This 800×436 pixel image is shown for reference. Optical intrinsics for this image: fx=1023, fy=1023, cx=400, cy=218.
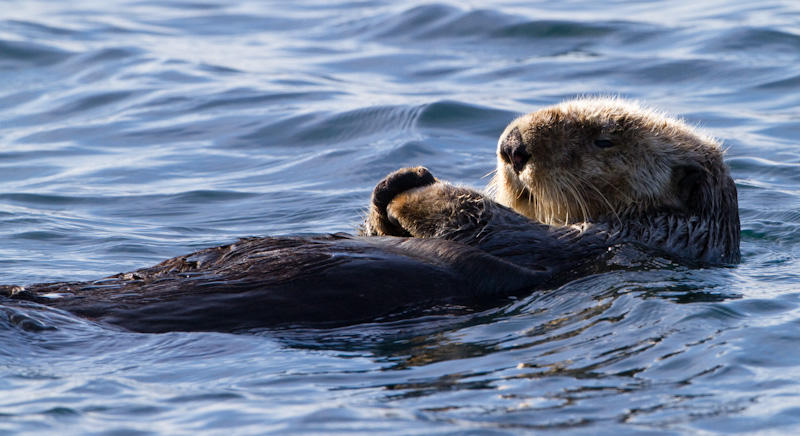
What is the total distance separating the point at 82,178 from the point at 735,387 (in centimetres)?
621

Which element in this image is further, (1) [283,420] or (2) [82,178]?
(2) [82,178]

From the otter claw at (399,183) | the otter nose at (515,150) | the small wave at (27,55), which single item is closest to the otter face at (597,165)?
the otter nose at (515,150)

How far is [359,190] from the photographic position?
8016mm

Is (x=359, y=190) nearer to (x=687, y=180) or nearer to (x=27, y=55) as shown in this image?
(x=687, y=180)

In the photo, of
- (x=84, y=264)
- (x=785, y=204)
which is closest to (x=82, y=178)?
(x=84, y=264)

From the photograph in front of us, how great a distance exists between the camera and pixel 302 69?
1203cm

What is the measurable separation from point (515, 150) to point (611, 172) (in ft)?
1.68

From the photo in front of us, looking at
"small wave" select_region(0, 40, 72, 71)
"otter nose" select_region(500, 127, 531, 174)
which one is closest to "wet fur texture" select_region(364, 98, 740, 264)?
"otter nose" select_region(500, 127, 531, 174)

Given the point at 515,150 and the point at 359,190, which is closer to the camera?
the point at 515,150

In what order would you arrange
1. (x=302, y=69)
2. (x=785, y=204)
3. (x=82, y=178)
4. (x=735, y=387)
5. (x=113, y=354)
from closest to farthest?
(x=735, y=387)
(x=113, y=354)
(x=785, y=204)
(x=82, y=178)
(x=302, y=69)

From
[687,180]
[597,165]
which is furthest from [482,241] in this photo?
[687,180]

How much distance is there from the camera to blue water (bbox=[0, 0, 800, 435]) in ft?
11.5

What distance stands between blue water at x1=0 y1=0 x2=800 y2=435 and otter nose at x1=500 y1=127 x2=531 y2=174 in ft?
2.49

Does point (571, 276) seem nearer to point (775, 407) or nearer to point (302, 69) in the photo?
point (775, 407)
